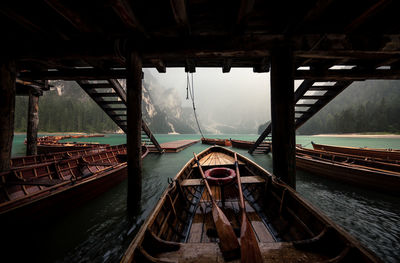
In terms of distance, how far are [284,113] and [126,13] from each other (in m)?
4.68

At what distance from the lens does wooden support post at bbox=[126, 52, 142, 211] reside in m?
4.27

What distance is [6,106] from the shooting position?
4.47 meters

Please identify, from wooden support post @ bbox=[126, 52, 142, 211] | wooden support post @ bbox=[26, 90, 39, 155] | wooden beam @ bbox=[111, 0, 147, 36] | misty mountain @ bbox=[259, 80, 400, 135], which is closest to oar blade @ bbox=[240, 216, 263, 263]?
wooden support post @ bbox=[126, 52, 142, 211]

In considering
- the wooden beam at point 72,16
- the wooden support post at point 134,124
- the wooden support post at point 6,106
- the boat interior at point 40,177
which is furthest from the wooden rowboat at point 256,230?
the wooden support post at point 6,106

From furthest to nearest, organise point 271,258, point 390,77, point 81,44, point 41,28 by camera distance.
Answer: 1. point 390,77
2. point 81,44
3. point 41,28
4. point 271,258

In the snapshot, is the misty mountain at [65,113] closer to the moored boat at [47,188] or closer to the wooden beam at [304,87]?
the moored boat at [47,188]

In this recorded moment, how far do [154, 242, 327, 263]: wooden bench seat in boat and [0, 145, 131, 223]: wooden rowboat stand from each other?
13.0 feet

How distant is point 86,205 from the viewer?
210 inches

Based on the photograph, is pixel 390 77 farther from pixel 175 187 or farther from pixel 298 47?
pixel 175 187

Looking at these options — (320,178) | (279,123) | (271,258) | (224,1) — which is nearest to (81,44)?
(224,1)

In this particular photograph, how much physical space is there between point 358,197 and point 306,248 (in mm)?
6695

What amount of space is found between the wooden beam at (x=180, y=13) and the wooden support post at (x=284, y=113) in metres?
2.54

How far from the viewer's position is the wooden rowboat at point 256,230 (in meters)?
1.87

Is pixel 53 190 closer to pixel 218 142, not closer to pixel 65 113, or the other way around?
pixel 218 142
